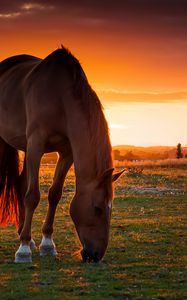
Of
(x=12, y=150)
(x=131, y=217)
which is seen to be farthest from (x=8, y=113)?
Result: (x=131, y=217)

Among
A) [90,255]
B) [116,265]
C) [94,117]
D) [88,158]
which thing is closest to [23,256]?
[90,255]

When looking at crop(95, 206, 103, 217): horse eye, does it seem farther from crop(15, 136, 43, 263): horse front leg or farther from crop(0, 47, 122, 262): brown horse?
crop(15, 136, 43, 263): horse front leg

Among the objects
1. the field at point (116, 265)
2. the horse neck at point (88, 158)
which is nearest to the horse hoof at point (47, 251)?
the field at point (116, 265)

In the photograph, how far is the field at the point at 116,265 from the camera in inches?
257

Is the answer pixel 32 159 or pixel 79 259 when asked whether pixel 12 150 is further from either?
pixel 79 259

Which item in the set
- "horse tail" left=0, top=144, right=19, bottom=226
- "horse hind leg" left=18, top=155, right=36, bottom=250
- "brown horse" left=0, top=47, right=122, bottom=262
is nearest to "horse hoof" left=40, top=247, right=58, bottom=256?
"brown horse" left=0, top=47, right=122, bottom=262

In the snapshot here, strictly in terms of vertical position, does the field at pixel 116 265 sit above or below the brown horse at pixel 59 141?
below

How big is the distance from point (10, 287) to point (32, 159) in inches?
84.2

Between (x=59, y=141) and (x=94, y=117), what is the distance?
837mm

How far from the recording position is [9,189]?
32.9 ft

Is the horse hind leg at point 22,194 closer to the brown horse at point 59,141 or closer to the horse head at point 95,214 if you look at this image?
the brown horse at point 59,141

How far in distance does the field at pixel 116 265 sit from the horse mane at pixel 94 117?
137 centimetres

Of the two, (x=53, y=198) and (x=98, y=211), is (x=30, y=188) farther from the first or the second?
(x=98, y=211)

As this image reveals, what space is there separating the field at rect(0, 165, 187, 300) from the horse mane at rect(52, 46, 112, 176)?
137 centimetres
